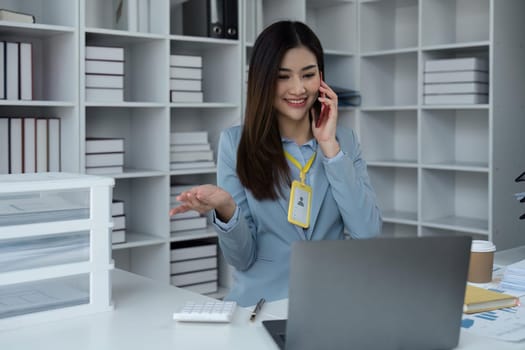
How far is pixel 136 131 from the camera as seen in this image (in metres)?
3.72

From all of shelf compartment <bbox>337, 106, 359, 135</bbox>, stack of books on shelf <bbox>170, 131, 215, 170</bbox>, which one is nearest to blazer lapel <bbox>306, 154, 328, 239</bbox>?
stack of books on shelf <bbox>170, 131, 215, 170</bbox>

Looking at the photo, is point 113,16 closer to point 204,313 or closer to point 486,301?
point 204,313

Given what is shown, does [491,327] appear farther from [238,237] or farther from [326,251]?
[238,237]

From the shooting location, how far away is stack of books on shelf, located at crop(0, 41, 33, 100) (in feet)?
9.97

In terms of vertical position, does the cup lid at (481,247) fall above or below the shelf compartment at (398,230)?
above

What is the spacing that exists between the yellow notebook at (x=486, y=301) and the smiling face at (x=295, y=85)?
83cm

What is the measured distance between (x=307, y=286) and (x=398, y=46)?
3.47m

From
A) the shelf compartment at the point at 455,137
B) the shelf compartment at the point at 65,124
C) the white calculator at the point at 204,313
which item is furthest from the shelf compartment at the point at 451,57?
the white calculator at the point at 204,313

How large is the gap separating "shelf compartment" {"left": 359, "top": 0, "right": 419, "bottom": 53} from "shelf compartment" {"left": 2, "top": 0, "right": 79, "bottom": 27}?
6.07 ft

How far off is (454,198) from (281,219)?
7.43ft

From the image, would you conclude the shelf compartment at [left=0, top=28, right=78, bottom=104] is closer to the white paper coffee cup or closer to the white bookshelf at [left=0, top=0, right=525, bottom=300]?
the white bookshelf at [left=0, top=0, right=525, bottom=300]

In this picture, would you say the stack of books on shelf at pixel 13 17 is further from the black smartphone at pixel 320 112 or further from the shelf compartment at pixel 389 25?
the shelf compartment at pixel 389 25

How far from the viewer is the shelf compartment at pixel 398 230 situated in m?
4.30

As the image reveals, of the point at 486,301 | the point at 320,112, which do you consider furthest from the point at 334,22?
the point at 486,301
